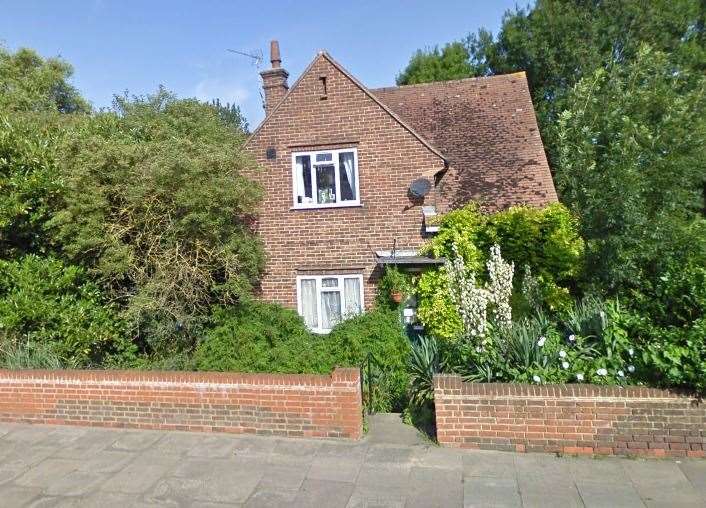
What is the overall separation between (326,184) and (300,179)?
0.56 metres

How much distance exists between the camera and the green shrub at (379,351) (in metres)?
7.32

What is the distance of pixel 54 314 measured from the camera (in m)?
7.89

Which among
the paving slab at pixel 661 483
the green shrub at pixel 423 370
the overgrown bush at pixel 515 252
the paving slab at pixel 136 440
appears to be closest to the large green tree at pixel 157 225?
the paving slab at pixel 136 440

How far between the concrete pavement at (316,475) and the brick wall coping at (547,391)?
66 cm

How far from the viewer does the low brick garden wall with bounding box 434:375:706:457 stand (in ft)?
17.7

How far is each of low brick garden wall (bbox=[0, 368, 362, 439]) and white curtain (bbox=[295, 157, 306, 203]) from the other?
5.18 meters

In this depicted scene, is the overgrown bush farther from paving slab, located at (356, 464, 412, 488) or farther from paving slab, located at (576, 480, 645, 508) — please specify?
paving slab, located at (576, 480, 645, 508)

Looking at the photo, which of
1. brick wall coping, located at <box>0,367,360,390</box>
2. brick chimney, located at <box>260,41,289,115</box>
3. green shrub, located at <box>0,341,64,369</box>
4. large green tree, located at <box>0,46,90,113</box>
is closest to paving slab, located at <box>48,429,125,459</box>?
brick wall coping, located at <box>0,367,360,390</box>

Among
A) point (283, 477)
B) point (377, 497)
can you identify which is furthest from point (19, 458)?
point (377, 497)

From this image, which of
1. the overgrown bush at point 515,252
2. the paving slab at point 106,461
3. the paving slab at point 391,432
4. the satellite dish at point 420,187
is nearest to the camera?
the paving slab at point 106,461

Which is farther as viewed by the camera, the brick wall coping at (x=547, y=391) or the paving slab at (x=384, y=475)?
the brick wall coping at (x=547, y=391)

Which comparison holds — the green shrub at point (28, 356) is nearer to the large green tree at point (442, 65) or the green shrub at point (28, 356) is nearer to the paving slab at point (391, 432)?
the paving slab at point (391, 432)

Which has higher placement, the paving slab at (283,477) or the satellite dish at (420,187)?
the satellite dish at (420,187)

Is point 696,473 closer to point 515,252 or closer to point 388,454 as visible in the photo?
point 388,454
